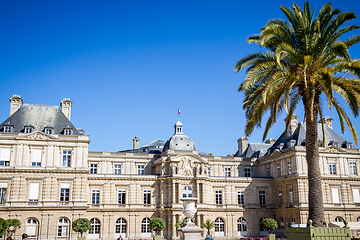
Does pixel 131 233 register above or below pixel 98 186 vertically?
below

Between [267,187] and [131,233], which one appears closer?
[131,233]

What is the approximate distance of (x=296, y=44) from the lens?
62.2 feet

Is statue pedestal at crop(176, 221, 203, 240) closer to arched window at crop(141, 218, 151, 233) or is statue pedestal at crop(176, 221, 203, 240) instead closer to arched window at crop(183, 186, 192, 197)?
arched window at crop(183, 186, 192, 197)

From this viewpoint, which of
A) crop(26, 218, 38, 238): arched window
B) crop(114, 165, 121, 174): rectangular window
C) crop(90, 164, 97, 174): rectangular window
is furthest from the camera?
crop(114, 165, 121, 174): rectangular window

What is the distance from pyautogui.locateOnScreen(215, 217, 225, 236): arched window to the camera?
162ft

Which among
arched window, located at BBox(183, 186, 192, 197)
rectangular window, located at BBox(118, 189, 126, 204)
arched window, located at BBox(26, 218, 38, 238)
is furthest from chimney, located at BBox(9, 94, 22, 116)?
Answer: arched window, located at BBox(183, 186, 192, 197)

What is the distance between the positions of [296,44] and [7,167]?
33.9 meters

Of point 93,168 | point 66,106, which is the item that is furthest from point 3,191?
point 66,106

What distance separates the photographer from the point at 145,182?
159 feet

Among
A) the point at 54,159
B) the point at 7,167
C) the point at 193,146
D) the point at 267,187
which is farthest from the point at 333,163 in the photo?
the point at 7,167

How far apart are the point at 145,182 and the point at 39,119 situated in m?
15.0

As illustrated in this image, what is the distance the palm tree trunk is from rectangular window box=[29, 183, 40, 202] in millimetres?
32402

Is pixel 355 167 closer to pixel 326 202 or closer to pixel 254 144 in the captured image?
pixel 326 202

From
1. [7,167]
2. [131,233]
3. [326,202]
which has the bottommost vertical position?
[131,233]
